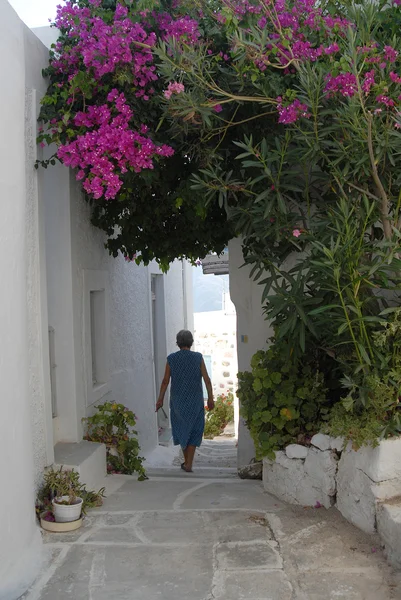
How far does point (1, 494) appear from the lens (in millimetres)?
3473

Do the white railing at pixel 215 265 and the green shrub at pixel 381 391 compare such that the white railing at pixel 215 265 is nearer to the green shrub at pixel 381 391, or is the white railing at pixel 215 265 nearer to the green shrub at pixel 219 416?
the green shrub at pixel 219 416

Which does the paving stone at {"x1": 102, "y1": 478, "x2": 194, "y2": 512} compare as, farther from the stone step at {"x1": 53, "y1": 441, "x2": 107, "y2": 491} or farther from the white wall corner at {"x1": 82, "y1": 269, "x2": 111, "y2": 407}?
the white wall corner at {"x1": 82, "y1": 269, "x2": 111, "y2": 407}

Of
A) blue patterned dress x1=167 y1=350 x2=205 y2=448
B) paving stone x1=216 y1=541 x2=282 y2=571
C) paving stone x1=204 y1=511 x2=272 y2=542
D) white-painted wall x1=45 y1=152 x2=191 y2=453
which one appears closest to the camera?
paving stone x1=216 y1=541 x2=282 y2=571

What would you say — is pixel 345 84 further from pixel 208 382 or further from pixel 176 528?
pixel 208 382

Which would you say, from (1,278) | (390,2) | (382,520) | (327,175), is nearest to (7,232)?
(1,278)

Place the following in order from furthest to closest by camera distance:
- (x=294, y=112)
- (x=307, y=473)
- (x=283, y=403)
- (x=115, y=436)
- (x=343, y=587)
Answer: (x=115, y=436), (x=283, y=403), (x=307, y=473), (x=294, y=112), (x=343, y=587)

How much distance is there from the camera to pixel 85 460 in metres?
5.41

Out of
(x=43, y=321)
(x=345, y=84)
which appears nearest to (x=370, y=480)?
(x=345, y=84)

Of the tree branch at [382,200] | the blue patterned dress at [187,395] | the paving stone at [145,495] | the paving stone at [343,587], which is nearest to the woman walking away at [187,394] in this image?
the blue patterned dress at [187,395]

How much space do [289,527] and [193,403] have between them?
2766mm

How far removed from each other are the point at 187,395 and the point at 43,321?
8.01ft

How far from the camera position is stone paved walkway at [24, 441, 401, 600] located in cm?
361

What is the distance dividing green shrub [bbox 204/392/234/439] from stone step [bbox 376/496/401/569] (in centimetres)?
955

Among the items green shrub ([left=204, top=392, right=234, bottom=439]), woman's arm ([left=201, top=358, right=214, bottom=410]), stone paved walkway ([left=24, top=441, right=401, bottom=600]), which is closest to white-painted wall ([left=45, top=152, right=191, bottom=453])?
woman's arm ([left=201, top=358, right=214, bottom=410])
